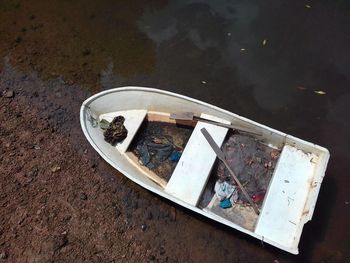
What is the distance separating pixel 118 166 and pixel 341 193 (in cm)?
436

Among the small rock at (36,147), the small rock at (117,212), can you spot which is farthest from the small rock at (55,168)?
the small rock at (117,212)

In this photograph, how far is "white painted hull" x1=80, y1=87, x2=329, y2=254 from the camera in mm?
6016

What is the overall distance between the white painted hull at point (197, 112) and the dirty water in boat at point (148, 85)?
2.83 ft

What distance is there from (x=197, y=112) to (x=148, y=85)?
1940 millimetres

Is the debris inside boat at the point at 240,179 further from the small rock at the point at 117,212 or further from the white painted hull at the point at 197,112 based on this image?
the small rock at the point at 117,212

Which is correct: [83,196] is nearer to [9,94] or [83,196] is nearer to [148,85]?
[148,85]

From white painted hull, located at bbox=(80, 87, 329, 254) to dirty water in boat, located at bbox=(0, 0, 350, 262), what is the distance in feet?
2.83

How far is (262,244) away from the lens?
22.5ft

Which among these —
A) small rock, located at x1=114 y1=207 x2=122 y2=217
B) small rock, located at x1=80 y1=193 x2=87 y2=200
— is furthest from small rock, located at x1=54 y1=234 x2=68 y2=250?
small rock, located at x1=114 y1=207 x2=122 y2=217

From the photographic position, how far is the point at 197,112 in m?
7.28

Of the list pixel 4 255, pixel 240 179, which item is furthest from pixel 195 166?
pixel 4 255

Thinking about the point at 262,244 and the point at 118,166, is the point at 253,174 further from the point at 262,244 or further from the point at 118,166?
the point at 118,166

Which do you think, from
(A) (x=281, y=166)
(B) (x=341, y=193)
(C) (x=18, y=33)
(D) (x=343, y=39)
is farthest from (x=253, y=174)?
(C) (x=18, y=33)

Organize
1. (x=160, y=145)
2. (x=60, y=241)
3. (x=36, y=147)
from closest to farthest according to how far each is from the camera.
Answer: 1. (x=60, y=241)
2. (x=160, y=145)
3. (x=36, y=147)
